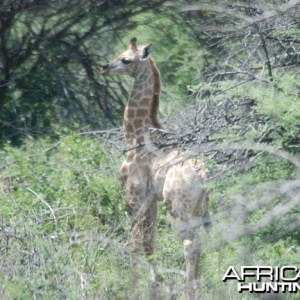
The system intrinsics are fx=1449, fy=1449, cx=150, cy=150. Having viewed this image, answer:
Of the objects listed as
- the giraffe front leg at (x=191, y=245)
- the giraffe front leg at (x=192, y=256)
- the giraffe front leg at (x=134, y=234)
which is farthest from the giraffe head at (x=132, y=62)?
the giraffe front leg at (x=192, y=256)

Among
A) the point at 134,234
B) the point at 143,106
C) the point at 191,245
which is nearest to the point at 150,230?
the point at 134,234

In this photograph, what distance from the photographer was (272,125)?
9461mm

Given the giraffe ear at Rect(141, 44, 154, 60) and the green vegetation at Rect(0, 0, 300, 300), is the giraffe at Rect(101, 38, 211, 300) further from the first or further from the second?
the green vegetation at Rect(0, 0, 300, 300)

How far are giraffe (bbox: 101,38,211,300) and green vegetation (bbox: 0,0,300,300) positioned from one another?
0.13m

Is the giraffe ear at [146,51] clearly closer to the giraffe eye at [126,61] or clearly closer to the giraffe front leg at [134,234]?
the giraffe eye at [126,61]

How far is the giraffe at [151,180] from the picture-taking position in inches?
453

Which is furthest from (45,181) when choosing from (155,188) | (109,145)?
(155,188)

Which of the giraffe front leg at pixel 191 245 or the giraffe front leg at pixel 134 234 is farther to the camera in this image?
the giraffe front leg at pixel 191 245

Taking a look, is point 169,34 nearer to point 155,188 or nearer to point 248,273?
point 155,188

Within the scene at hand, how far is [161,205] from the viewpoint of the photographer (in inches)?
566

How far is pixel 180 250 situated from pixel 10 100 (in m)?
7.97

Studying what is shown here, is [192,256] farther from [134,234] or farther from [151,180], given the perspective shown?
[151,180]

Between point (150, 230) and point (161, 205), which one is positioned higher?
point (150, 230)

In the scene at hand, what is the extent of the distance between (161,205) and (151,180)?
2054 millimetres
